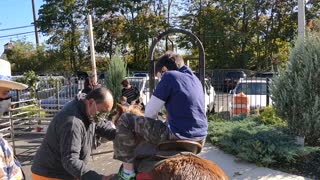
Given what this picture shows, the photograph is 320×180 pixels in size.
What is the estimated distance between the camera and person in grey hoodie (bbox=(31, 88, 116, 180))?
9.57 feet

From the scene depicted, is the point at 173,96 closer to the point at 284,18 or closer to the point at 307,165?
the point at 307,165

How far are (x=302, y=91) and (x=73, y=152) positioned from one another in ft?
16.0

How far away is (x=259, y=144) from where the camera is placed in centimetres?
616

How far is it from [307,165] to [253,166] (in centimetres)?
91

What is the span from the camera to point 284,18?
39.2 metres

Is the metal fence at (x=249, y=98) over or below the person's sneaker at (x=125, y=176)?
below

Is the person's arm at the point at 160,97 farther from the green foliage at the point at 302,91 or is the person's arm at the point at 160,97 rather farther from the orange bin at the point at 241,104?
the orange bin at the point at 241,104

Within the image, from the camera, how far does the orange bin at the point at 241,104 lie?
10.5m

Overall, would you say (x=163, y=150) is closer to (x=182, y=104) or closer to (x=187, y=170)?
(x=182, y=104)

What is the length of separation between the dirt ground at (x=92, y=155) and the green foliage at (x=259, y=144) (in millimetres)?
2103

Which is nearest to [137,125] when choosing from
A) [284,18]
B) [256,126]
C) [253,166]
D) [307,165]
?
[253,166]

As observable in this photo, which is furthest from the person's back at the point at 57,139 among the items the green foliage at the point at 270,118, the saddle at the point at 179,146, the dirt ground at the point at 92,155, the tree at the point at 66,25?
the tree at the point at 66,25

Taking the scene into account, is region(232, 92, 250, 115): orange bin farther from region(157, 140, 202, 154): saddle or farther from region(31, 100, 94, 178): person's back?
region(31, 100, 94, 178): person's back

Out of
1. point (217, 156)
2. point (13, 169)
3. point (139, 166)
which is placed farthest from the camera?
point (217, 156)
